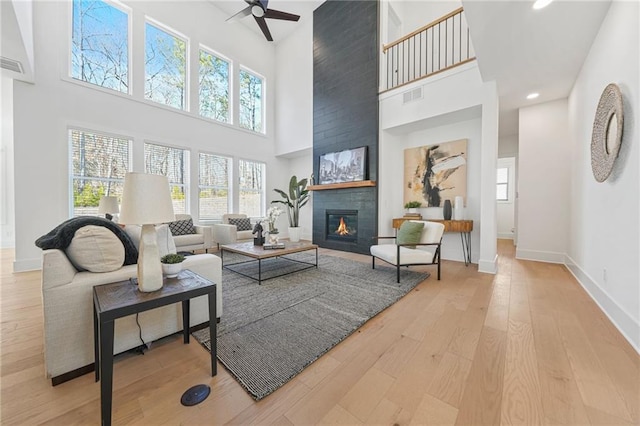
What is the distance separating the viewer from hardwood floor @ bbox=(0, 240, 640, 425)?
1.16 meters

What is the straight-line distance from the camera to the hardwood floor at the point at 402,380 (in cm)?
116

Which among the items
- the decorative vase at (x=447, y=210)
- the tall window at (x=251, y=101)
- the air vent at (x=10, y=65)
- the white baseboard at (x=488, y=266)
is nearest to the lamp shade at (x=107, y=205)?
the air vent at (x=10, y=65)

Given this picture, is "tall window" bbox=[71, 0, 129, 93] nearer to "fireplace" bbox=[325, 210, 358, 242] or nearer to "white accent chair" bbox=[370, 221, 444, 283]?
"fireplace" bbox=[325, 210, 358, 242]

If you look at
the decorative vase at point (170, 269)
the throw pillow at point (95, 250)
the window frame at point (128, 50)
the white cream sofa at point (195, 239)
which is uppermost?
the window frame at point (128, 50)

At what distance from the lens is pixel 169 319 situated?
1795 millimetres

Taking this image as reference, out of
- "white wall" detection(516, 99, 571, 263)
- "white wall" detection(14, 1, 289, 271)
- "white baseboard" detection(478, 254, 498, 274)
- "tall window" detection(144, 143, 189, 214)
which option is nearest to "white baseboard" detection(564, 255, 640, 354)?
"white baseboard" detection(478, 254, 498, 274)

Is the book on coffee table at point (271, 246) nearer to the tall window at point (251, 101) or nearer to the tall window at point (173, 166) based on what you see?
the tall window at point (173, 166)

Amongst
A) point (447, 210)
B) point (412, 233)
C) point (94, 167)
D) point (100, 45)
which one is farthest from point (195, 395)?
point (100, 45)

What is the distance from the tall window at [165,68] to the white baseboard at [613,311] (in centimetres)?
728

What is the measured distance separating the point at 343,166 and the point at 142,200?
437 cm

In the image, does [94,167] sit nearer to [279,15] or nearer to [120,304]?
[279,15]

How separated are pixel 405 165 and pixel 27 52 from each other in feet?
19.7

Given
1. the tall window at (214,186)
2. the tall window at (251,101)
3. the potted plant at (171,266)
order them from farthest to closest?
the tall window at (251,101), the tall window at (214,186), the potted plant at (171,266)

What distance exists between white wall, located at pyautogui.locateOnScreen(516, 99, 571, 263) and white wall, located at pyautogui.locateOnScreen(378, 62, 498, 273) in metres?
0.96
